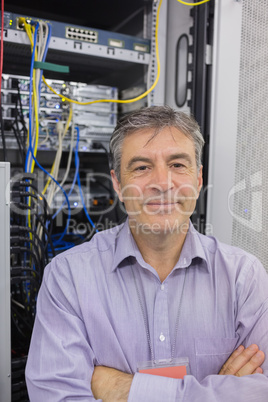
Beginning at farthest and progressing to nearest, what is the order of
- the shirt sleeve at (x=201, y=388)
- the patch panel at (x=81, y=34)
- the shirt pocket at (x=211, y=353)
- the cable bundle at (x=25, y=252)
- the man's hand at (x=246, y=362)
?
the patch panel at (x=81, y=34), the cable bundle at (x=25, y=252), the shirt pocket at (x=211, y=353), the man's hand at (x=246, y=362), the shirt sleeve at (x=201, y=388)

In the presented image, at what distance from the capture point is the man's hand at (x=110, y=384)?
916mm

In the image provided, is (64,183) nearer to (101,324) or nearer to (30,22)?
(30,22)

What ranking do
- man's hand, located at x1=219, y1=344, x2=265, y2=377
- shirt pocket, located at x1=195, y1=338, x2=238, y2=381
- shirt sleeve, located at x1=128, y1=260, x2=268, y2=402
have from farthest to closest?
shirt pocket, located at x1=195, y1=338, x2=238, y2=381, man's hand, located at x1=219, y1=344, x2=265, y2=377, shirt sleeve, located at x1=128, y1=260, x2=268, y2=402

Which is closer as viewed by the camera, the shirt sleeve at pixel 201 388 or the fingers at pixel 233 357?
Result: the shirt sleeve at pixel 201 388

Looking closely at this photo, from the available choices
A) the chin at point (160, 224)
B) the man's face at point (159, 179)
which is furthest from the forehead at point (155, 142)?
the chin at point (160, 224)

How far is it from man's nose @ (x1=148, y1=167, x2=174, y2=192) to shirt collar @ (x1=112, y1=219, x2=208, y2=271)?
195mm

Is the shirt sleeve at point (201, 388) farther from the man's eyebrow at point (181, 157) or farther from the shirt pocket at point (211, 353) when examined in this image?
the man's eyebrow at point (181, 157)

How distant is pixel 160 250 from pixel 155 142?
353 millimetres

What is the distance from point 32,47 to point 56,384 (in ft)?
3.85

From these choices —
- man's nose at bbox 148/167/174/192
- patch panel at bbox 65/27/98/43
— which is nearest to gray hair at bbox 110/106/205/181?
man's nose at bbox 148/167/174/192

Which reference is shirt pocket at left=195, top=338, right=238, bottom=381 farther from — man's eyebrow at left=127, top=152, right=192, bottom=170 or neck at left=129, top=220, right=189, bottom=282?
man's eyebrow at left=127, top=152, right=192, bottom=170

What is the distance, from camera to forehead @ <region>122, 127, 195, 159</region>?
44.7 inches

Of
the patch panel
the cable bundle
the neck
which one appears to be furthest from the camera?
the patch panel

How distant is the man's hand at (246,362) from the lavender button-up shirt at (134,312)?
0.08ft
